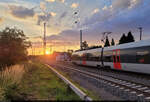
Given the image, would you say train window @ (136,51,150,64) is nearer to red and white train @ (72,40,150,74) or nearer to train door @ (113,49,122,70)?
red and white train @ (72,40,150,74)

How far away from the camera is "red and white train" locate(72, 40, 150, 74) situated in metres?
11.6

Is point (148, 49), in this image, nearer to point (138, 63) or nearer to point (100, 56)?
point (138, 63)

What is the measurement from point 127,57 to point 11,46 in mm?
20524

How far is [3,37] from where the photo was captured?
79.6ft

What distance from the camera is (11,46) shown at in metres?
24.7

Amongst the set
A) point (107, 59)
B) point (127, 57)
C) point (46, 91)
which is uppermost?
point (127, 57)

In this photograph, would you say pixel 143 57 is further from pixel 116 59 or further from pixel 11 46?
pixel 11 46

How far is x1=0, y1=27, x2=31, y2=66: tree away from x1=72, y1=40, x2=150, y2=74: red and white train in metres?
15.5

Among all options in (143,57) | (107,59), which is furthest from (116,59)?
(143,57)

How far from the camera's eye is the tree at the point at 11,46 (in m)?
23.5

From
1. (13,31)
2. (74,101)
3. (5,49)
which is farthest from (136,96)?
(13,31)

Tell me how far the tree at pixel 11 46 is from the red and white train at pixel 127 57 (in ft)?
50.8

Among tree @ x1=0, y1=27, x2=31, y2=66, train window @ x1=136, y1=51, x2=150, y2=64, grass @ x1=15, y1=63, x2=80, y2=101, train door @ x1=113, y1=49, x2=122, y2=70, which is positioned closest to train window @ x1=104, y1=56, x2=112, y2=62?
train door @ x1=113, y1=49, x2=122, y2=70

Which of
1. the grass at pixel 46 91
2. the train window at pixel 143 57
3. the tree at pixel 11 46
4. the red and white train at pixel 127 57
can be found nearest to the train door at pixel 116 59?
the red and white train at pixel 127 57
